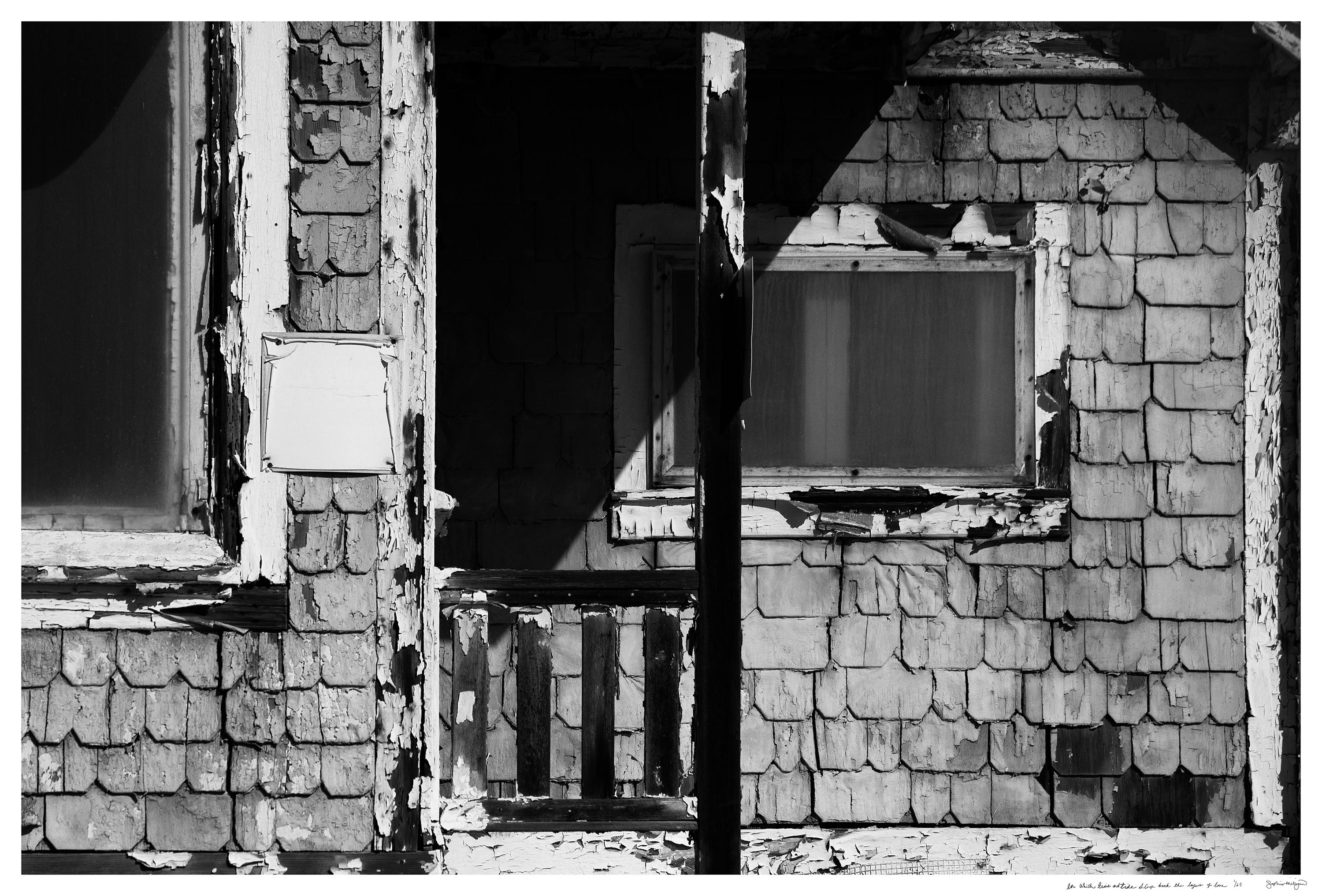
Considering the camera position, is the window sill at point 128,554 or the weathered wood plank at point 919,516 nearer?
the window sill at point 128,554

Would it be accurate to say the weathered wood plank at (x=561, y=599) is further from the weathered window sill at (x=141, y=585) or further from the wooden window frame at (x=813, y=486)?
the wooden window frame at (x=813, y=486)

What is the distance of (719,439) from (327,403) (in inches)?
44.0

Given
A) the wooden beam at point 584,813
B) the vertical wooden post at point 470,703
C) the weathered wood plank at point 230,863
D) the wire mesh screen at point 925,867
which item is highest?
the vertical wooden post at point 470,703

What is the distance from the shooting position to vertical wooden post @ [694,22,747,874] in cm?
237

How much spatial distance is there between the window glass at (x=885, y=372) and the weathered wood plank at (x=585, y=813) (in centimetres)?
142

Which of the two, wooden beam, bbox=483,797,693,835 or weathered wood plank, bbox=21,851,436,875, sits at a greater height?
wooden beam, bbox=483,797,693,835

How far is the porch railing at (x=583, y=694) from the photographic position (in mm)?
2975

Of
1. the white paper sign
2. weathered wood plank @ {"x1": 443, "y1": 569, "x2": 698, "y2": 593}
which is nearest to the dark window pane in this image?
the white paper sign

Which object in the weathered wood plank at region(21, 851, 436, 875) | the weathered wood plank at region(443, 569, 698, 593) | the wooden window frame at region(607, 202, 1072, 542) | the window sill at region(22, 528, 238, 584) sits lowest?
the weathered wood plank at region(21, 851, 436, 875)

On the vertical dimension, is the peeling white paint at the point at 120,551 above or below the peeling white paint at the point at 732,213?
below

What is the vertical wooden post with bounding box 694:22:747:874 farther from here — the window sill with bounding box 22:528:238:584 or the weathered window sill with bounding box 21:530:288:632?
the window sill with bounding box 22:528:238:584

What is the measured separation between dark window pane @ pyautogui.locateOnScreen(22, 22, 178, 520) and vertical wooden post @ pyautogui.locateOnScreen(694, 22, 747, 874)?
1504 millimetres

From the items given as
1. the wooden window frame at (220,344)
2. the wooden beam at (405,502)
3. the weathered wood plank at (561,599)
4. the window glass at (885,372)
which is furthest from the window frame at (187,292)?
the window glass at (885,372)

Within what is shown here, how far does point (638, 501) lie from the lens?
3750mm
